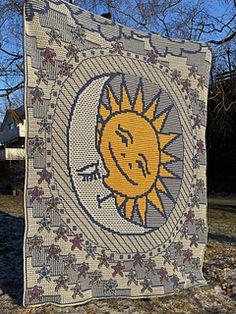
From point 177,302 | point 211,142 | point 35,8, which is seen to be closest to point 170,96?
point 35,8

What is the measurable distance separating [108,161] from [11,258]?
1.86 m

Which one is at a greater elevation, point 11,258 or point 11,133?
point 11,133

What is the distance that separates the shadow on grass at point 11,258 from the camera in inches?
119

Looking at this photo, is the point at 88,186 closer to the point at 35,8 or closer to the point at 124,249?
the point at 124,249

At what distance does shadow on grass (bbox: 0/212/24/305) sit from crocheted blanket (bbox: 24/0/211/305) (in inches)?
22.8

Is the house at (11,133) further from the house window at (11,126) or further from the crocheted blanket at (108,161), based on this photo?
the crocheted blanket at (108,161)

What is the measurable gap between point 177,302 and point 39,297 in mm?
1028

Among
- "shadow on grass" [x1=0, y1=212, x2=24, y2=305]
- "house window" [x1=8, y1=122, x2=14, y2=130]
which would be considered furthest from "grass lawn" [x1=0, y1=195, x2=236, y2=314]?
"house window" [x1=8, y1=122, x2=14, y2=130]

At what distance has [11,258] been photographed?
3.93 m

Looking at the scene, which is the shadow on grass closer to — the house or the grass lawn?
the grass lawn

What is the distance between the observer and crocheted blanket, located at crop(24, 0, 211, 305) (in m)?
2.56

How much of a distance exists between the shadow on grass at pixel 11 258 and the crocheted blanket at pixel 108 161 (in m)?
0.58

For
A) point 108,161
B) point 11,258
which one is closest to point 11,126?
point 11,258

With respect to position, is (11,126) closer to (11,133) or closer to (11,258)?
(11,133)
